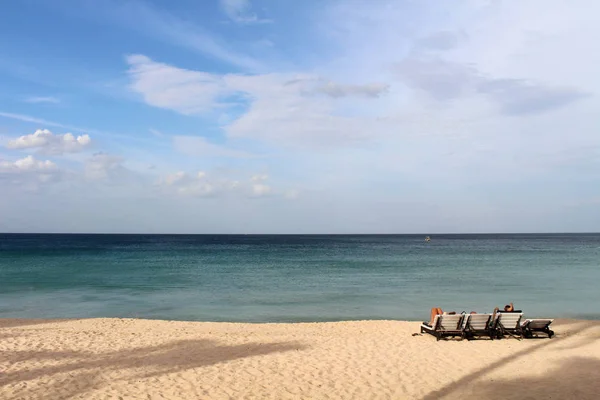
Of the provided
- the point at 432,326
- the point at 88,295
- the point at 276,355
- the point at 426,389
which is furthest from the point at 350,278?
the point at 426,389

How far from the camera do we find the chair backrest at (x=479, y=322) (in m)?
14.2

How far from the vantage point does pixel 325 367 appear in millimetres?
11039

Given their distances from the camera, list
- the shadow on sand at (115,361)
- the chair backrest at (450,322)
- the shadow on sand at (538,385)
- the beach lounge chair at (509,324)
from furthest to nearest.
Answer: the beach lounge chair at (509,324), the chair backrest at (450,322), the shadow on sand at (115,361), the shadow on sand at (538,385)

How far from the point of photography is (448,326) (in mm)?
14359

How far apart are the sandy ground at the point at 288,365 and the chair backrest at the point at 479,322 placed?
23.5 inches

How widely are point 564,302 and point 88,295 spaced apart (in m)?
27.6

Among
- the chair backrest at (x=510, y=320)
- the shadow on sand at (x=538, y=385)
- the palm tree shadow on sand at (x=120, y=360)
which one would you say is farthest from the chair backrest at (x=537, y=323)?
the palm tree shadow on sand at (x=120, y=360)

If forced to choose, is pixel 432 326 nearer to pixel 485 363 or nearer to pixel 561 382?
pixel 485 363

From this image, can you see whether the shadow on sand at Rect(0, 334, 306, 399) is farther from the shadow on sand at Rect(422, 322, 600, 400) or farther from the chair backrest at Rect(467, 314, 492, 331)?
the chair backrest at Rect(467, 314, 492, 331)

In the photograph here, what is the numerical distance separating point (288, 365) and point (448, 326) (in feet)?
18.8

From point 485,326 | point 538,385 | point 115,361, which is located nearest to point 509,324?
point 485,326

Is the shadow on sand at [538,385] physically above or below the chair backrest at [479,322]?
below

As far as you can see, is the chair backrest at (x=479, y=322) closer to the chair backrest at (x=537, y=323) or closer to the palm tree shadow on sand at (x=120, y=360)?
the chair backrest at (x=537, y=323)

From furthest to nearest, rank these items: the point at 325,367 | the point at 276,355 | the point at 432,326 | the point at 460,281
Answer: the point at 460,281 → the point at 432,326 → the point at 276,355 → the point at 325,367
